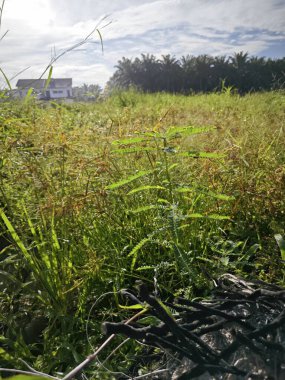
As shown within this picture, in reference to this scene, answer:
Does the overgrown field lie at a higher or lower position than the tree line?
lower

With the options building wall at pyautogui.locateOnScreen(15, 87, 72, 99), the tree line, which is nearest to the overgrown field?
building wall at pyautogui.locateOnScreen(15, 87, 72, 99)

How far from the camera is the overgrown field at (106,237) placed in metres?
1.11

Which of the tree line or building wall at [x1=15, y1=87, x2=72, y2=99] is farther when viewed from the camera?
the tree line

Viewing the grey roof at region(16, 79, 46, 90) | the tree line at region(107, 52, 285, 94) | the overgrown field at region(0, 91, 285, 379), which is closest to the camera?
Result: the overgrown field at region(0, 91, 285, 379)

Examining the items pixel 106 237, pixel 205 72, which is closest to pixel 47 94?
pixel 106 237

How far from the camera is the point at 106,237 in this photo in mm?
1380

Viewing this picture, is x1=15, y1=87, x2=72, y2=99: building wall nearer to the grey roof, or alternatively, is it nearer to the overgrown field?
the grey roof

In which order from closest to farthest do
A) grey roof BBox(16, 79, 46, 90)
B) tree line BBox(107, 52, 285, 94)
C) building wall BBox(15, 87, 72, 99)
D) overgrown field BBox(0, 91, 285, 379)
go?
overgrown field BBox(0, 91, 285, 379)
grey roof BBox(16, 79, 46, 90)
building wall BBox(15, 87, 72, 99)
tree line BBox(107, 52, 285, 94)

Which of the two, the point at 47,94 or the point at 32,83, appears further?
the point at 47,94

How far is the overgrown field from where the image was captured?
111 centimetres

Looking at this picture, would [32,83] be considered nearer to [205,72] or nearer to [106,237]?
[106,237]

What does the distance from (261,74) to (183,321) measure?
36.0m

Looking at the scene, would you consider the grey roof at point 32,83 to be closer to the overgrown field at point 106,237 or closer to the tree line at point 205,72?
the overgrown field at point 106,237

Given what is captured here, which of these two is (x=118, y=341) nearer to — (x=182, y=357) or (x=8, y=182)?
(x=182, y=357)
